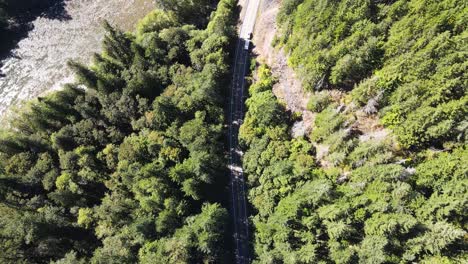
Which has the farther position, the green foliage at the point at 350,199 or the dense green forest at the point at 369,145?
the dense green forest at the point at 369,145

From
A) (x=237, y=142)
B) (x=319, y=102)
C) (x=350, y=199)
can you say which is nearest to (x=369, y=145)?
(x=350, y=199)

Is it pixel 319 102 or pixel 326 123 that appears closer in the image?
pixel 326 123

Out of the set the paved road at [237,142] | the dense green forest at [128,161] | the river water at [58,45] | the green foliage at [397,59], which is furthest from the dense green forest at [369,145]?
the river water at [58,45]

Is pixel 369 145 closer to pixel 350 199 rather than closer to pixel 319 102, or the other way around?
pixel 350 199

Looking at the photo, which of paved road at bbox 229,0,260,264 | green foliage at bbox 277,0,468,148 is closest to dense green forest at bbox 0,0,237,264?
paved road at bbox 229,0,260,264

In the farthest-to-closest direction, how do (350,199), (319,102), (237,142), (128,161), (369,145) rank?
1. (237,142)
2. (128,161)
3. (319,102)
4. (369,145)
5. (350,199)

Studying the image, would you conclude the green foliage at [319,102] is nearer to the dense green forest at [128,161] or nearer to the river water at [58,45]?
the dense green forest at [128,161]
